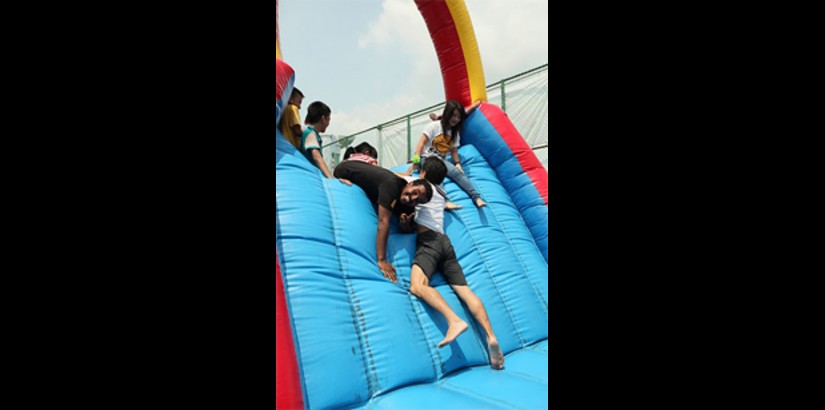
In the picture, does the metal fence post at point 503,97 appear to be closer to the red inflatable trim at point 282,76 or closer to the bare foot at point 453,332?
the red inflatable trim at point 282,76

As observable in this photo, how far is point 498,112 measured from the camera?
2781 millimetres

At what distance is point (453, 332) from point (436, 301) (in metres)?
0.15

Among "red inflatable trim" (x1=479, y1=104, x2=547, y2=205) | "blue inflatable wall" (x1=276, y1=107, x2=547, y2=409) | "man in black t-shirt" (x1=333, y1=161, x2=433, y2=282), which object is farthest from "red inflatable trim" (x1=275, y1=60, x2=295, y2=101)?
"red inflatable trim" (x1=479, y1=104, x2=547, y2=205)

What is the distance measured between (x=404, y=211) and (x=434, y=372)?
0.74m

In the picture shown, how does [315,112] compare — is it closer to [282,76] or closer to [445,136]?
[282,76]

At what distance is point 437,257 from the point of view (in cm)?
170

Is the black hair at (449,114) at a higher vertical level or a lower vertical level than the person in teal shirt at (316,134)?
higher

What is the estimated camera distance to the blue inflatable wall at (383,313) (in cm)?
121

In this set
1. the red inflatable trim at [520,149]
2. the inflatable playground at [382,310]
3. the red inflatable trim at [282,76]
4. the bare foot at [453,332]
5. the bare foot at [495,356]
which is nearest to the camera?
the inflatable playground at [382,310]

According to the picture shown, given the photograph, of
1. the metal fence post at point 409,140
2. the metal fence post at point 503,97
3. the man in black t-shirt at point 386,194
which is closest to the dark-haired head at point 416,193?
the man in black t-shirt at point 386,194

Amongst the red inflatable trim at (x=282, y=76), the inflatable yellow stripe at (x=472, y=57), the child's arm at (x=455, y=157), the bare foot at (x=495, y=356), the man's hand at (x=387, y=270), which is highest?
the inflatable yellow stripe at (x=472, y=57)

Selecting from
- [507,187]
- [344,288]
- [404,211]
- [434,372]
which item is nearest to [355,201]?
[404,211]
